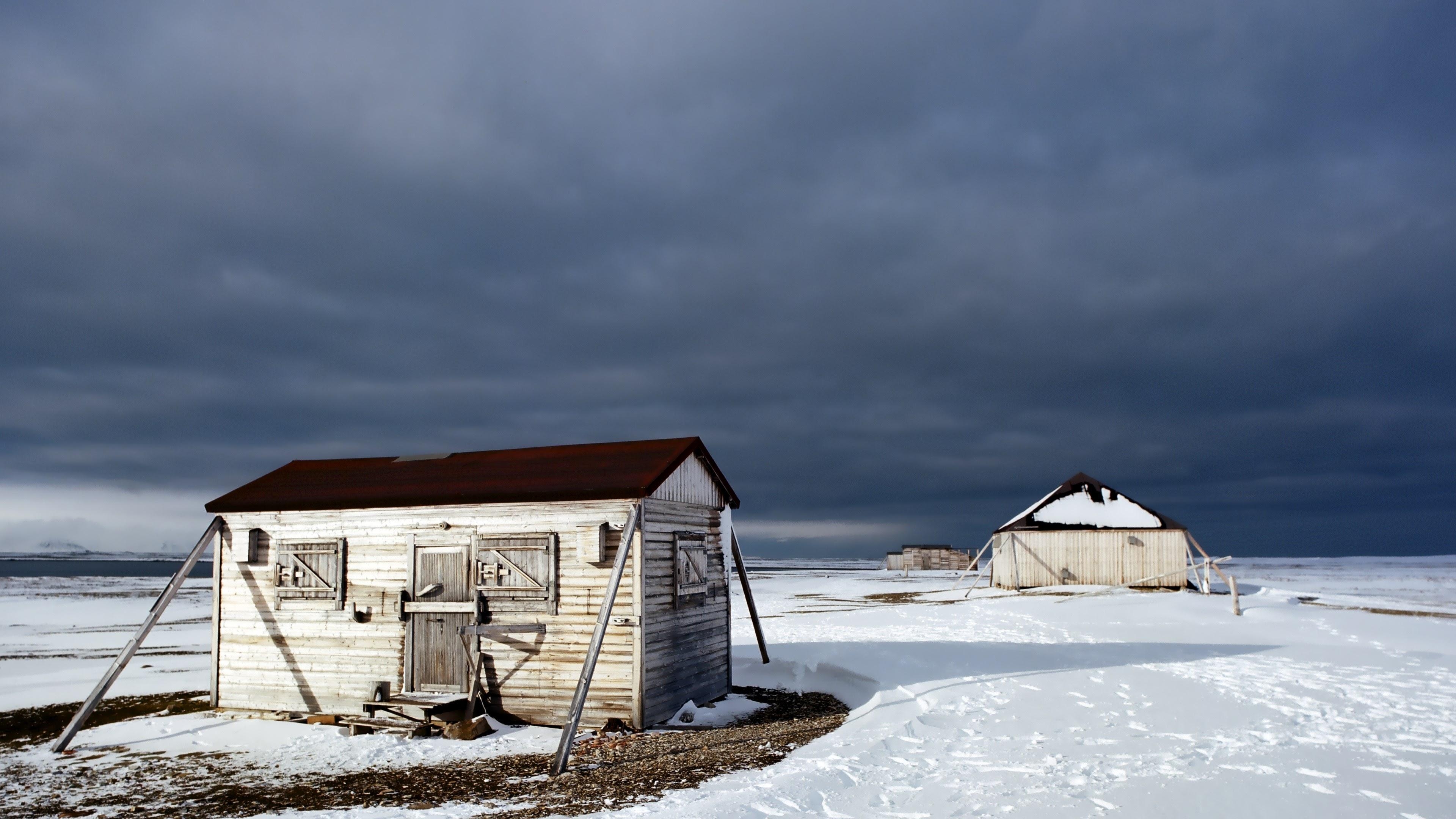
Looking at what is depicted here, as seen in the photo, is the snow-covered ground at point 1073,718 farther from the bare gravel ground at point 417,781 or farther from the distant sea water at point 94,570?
the distant sea water at point 94,570

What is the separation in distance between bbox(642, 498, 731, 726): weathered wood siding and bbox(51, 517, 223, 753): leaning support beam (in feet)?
25.0

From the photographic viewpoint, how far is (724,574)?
18234mm

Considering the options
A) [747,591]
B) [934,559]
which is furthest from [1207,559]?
[934,559]

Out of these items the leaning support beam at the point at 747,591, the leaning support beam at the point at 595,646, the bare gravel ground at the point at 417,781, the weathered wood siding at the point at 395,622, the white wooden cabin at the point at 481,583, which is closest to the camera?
the bare gravel ground at the point at 417,781

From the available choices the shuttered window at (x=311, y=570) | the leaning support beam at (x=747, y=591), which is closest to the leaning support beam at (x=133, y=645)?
the shuttered window at (x=311, y=570)

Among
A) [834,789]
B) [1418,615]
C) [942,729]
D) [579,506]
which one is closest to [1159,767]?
[942,729]

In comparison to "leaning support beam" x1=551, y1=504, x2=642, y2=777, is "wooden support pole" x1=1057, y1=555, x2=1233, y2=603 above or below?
below

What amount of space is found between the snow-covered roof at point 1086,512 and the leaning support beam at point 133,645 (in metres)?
37.8

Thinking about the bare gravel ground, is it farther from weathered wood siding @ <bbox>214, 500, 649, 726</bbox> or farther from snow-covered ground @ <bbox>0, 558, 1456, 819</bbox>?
weathered wood siding @ <bbox>214, 500, 649, 726</bbox>

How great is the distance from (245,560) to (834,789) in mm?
12776

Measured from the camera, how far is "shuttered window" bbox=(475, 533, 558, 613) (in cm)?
1460

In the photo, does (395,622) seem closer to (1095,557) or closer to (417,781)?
(417,781)

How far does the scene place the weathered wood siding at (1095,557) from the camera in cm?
4181

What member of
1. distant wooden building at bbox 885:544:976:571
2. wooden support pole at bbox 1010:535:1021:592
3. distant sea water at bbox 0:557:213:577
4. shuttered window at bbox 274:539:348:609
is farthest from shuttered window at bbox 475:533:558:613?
distant wooden building at bbox 885:544:976:571
